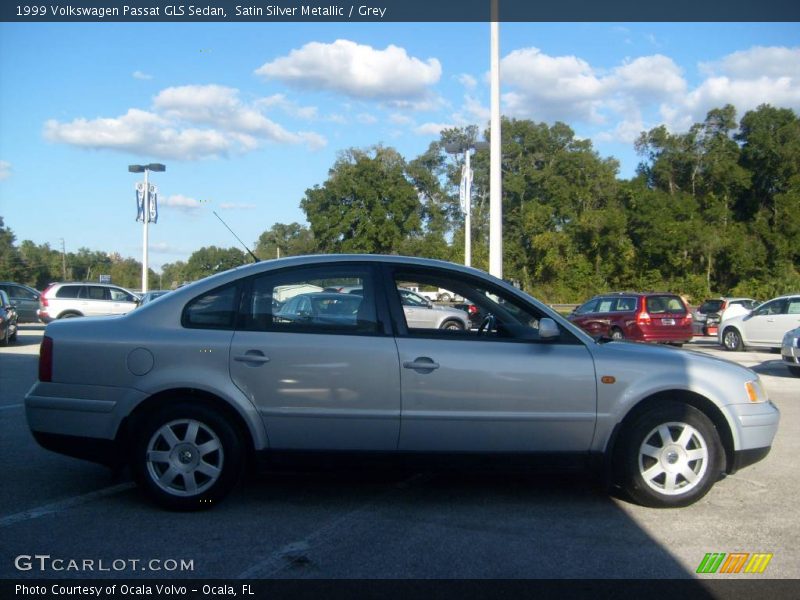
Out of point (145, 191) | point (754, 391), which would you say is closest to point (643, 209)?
point (145, 191)

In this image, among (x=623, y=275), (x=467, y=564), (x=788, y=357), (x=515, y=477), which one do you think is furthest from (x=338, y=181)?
(x=623, y=275)

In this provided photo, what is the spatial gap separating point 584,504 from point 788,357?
10.1 meters

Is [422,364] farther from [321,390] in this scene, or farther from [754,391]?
[754,391]

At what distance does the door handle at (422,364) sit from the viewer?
516 cm

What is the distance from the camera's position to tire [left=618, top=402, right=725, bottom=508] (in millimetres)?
5293

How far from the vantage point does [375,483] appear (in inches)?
237

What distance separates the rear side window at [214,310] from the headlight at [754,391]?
365 centimetres

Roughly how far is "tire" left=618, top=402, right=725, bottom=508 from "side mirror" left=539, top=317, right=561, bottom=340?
82 centimetres

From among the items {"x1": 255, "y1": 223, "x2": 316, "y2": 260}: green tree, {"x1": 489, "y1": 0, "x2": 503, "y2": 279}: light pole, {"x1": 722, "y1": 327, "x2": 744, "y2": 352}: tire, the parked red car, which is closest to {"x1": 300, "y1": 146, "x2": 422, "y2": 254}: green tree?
{"x1": 255, "y1": 223, "x2": 316, "y2": 260}: green tree

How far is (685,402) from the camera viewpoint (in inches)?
214

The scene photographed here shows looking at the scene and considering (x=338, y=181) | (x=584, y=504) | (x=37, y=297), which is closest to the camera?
(x=584, y=504)

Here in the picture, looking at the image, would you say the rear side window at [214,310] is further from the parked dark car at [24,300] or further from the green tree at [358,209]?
the parked dark car at [24,300]

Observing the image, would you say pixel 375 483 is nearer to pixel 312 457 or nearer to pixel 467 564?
pixel 312 457

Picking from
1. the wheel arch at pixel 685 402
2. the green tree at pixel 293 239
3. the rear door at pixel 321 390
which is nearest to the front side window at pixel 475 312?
the rear door at pixel 321 390
